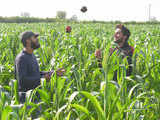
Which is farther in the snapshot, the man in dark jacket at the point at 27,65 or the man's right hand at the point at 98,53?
the man's right hand at the point at 98,53

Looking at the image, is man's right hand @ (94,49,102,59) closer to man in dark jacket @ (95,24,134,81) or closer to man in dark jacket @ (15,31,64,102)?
man in dark jacket @ (95,24,134,81)

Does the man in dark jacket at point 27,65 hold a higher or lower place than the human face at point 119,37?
lower

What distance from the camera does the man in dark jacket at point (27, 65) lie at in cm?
251

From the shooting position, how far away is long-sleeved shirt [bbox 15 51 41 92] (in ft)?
8.23

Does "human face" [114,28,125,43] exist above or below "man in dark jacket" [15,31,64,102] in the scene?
above

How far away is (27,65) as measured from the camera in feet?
8.36

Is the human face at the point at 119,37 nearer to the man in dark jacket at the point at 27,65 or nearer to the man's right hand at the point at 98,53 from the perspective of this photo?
the man's right hand at the point at 98,53

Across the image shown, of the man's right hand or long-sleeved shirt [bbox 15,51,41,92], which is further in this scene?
the man's right hand

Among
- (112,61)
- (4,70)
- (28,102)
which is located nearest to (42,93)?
(28,102)

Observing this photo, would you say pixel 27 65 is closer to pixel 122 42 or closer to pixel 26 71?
pixel 26 71

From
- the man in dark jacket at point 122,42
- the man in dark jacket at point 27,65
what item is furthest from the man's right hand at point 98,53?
the man in dark jacket at point 27,65

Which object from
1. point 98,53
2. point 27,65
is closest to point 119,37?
point 98,53

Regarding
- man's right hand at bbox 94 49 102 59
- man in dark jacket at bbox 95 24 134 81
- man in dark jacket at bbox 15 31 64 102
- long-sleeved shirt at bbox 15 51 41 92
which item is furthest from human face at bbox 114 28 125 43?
long-sleeved shirt at bbox 15 51 41 92

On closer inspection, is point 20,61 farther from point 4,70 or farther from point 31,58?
point 4,70
